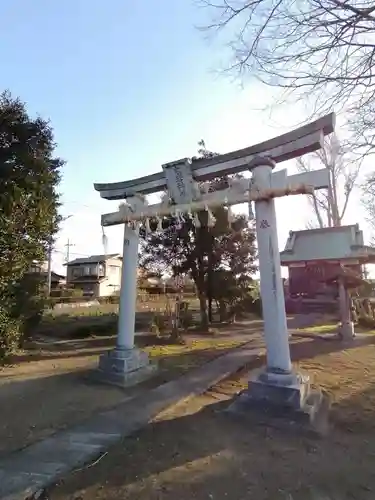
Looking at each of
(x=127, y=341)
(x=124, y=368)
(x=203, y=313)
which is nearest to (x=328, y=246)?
(x=203, y=313)

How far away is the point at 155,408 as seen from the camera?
16.9ft

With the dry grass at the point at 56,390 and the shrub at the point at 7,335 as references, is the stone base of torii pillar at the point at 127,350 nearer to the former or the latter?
the dry grass at the point at 56,390

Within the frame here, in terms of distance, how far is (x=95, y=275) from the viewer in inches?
1741

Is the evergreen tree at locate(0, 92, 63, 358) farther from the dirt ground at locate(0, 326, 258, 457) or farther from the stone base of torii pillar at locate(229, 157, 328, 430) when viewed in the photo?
the stone base of torii pillar at locate(229, 157, 328, 430)

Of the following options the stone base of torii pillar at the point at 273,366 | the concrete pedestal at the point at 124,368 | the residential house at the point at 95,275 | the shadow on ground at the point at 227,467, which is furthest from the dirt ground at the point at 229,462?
the residential house at the point at 95,275

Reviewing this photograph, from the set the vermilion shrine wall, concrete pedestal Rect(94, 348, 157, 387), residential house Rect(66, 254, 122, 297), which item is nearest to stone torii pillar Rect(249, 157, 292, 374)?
concrete pedestal Rect(94, 348, 157, 387)

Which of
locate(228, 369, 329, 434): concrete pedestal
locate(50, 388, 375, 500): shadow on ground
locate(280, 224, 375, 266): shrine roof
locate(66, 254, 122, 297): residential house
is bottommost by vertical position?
locate(50, 388, 375, 500): shadow on ground

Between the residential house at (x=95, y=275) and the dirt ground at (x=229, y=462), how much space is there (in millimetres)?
38201

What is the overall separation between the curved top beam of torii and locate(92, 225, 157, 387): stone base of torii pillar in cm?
92

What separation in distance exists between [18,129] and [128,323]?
5.18 meters

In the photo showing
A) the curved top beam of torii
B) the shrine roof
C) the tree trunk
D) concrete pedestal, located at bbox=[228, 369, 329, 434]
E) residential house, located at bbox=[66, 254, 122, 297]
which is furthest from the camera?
residential house, located at bbox=[66, 254, 122, 297]

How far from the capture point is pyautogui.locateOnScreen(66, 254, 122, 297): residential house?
42719 millimetres

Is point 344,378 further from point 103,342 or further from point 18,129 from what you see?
point 18,129

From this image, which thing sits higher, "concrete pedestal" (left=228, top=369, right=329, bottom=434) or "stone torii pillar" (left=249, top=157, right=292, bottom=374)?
"stone torii pillar" (left=249, top=157, right=292, bottom=374)
